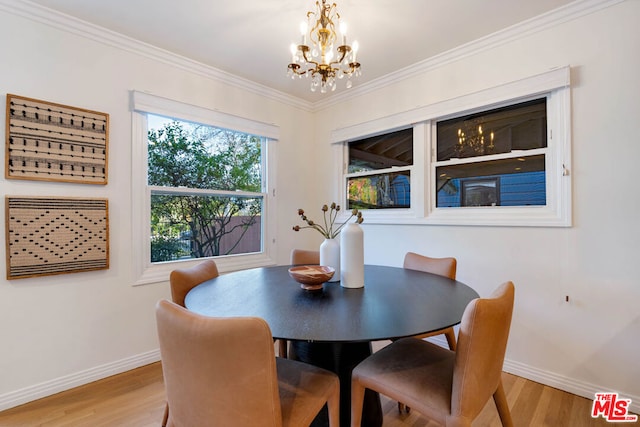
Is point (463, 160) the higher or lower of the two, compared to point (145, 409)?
higher

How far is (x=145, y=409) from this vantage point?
72.9 inches

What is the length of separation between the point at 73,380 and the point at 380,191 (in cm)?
296

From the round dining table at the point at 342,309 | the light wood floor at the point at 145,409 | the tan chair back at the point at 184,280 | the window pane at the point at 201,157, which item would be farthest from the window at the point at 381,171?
the tan chair back at the point at 184,280

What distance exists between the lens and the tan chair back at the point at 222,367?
855 mm

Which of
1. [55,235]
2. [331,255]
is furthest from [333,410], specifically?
[55,235]

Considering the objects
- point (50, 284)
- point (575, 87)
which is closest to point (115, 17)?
point (50, 284)

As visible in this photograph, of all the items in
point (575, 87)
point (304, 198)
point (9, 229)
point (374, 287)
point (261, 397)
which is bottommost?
point (261, 397)

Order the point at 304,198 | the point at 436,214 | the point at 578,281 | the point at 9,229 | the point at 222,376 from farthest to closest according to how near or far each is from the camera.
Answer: the point at 304,198 < the point at 436,214 < the point at 578,281 < the point at 9,229 < the point at 222,376

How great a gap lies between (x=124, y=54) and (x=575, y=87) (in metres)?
3.26

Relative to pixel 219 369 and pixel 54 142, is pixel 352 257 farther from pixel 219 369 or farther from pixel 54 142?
pixel 54 142

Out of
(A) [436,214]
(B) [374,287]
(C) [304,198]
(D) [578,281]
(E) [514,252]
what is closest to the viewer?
(B) [374,287]

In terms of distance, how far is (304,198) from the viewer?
3660 mm

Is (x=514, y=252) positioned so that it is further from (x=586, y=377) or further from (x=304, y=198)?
(x=304, y=198)

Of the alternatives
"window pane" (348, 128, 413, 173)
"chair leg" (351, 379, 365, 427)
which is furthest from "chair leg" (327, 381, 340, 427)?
"window pane" (348, 128, 413, 173)
